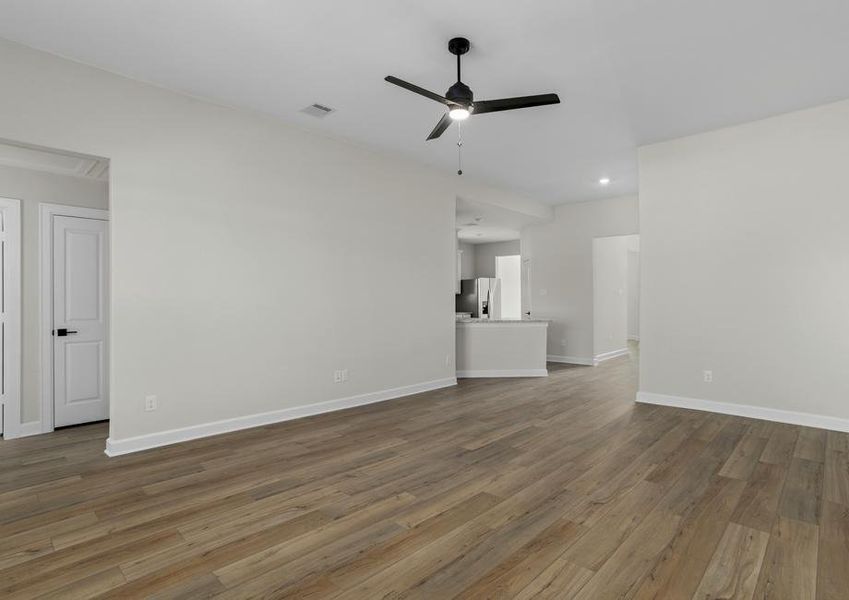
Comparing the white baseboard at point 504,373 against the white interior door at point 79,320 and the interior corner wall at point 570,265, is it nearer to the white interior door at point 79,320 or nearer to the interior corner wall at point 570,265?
the interior corner wall at point 570,265

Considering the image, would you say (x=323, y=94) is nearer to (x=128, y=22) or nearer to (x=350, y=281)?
(x=128, y=22)

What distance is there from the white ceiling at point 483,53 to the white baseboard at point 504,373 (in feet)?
11.6

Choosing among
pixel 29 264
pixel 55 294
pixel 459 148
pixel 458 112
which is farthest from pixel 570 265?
pixel 29 264

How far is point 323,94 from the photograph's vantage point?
12.2ft

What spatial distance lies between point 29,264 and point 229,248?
2.00 meters

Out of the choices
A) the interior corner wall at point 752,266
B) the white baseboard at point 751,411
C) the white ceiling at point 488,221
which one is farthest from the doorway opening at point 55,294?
the white baseboard at point 751,411

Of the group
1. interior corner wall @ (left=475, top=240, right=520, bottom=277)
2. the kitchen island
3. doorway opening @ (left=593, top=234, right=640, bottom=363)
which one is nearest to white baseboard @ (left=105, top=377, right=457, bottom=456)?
the kitchen island

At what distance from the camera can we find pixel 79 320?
441 centimetres

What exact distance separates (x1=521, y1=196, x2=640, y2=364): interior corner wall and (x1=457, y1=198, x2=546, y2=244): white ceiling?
486 mm

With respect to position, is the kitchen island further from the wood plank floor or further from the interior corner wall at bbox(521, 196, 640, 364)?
the wood plank floor

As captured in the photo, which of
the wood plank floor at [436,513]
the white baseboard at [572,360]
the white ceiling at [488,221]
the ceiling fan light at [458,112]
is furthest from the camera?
the white baseboard at [572,360]

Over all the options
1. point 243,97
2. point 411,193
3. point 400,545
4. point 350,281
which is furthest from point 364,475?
point 411,193

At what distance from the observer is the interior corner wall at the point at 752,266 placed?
3.96 metres

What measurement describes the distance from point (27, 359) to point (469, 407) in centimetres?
436
